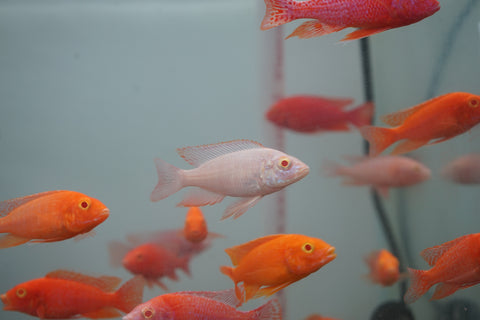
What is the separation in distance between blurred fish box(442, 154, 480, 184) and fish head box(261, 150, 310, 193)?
1792mm

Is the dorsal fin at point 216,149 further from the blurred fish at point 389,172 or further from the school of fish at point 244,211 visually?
the blurred fish at point 389,172

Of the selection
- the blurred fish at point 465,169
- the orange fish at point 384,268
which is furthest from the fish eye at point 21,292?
the blurred fish at point 465,169

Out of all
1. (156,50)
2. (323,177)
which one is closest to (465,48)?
(323,177)

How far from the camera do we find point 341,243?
2791 mm

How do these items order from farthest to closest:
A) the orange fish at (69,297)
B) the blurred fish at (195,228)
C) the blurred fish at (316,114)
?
the blurred fish at (316,114) < the blurred fish at (195,228) < the orange fish at (69,297)

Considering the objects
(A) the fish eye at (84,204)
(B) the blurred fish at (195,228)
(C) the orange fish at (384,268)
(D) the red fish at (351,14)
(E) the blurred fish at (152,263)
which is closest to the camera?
(D) the red fish at (351,14)

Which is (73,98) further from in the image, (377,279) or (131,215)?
(377,279)

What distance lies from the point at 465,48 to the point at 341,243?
171 centimetres

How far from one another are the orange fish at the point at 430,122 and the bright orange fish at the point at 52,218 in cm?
115

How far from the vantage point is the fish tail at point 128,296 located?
4.72 ft

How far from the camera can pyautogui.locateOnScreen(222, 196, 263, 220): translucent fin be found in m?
1.08

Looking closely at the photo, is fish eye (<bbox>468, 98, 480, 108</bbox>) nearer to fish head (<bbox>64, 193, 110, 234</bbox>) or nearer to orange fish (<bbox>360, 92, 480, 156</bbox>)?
orange fish (<bbox>360, 92, 480, 156</bbox>)

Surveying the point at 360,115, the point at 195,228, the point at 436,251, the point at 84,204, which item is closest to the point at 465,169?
the point at 360,115

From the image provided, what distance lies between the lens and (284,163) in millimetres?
1100
